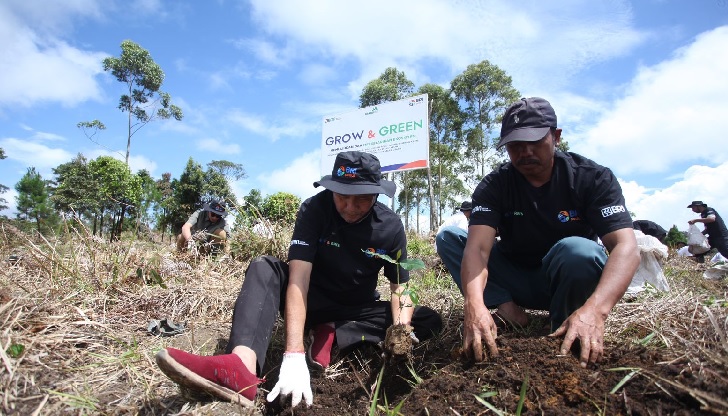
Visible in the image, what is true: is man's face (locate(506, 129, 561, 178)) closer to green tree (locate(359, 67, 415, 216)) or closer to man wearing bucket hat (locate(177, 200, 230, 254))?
man wearing bucket hat (locate(177, 200, 230, 254))

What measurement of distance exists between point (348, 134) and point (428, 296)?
5575mm

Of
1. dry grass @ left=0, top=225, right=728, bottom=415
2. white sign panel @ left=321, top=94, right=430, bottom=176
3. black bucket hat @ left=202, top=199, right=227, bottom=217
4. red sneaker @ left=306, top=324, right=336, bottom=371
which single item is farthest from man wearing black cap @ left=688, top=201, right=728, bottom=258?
black bucket hat @ left=202, top=199, right=227, bottom=217

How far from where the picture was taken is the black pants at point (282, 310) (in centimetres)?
180

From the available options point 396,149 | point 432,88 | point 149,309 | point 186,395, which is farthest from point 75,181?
point 186,395

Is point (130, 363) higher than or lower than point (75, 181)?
lower

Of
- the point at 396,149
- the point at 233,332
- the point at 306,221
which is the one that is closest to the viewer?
the point at 233,332

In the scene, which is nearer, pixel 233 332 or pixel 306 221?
pixel 233 332

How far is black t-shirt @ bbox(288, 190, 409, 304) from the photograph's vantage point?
2197mm

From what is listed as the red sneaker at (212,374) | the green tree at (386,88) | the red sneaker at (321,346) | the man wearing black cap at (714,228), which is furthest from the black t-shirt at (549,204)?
the green tree at (386,88)

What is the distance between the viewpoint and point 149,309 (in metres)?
2.63

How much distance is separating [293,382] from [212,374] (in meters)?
0.33

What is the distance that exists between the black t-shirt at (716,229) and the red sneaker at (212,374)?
893 centimetres

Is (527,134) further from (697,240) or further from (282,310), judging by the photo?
(697,240)

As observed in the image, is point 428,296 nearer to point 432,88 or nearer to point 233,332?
point 233,332
